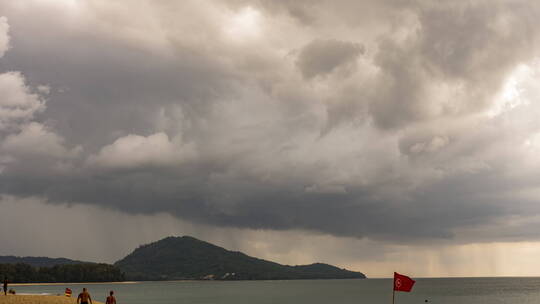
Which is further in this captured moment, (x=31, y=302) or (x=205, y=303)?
(x=205, y=303)

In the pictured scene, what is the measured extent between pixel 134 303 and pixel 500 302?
115138 millimetres

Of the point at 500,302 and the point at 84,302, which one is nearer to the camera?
the point at 84,302

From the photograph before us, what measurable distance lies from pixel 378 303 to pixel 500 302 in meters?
46.2

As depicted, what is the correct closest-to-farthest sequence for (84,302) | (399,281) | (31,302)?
1. (399,281)
2. (84,302)
3. (31,302)

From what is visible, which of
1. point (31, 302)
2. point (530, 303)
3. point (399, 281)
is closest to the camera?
point (399, 281)

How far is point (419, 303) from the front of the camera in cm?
16200

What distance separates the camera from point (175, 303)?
15025 cm

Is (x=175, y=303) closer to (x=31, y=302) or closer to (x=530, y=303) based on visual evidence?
(x=31, y=302)

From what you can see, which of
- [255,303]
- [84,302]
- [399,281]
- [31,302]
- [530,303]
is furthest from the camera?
[530,303]

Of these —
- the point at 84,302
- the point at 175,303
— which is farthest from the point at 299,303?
the point at 84,302

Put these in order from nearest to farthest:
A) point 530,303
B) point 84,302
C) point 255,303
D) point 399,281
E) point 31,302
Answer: point 399,281 → point 84,302 → point 31,302 → point 255,303 → point 530,303

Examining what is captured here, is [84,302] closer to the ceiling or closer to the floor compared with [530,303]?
closer to the floor

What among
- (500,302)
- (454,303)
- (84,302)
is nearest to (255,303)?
(454,303)

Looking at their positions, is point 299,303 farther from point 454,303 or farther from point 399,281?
point 399,281
